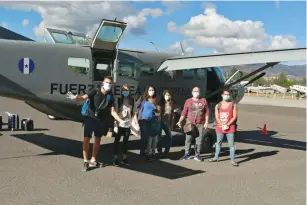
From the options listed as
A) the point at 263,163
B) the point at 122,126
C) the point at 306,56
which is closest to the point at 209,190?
the point at 122,126

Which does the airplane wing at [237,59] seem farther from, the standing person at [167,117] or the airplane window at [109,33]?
the airplane window at [109,33]

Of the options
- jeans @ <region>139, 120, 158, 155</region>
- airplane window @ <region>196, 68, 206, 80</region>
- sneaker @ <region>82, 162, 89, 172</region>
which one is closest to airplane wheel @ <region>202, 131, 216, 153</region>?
jeans @ <region>139, 120, 158, 155</region>

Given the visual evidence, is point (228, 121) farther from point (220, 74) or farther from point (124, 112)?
point (220, 74)

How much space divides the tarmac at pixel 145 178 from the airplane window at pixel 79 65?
2.09 meters

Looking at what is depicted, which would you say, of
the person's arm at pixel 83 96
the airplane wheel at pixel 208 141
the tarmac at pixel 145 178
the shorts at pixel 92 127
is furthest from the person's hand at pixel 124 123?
the airplane wheel at pixel 208 141

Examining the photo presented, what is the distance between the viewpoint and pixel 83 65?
898 centimetres

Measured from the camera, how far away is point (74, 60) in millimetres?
8836

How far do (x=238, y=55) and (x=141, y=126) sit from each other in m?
3.28

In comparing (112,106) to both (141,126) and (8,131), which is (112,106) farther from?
(8,131)

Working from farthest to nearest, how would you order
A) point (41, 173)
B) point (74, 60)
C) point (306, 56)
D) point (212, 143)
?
point (212, 143) < point (74, 60) < point (306, 56) < point (41, 173)

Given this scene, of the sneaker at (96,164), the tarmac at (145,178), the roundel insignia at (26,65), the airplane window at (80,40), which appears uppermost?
the airplane window at (80,40)

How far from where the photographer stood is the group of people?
726 cm

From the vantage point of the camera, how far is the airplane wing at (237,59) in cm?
859

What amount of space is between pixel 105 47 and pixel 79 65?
82 centimetres
